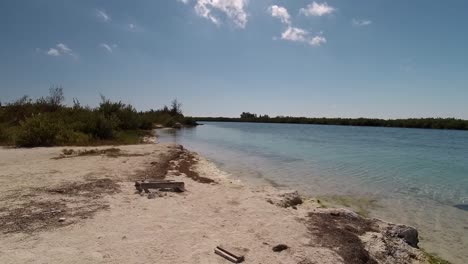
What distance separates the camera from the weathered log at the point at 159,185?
797 centimetres

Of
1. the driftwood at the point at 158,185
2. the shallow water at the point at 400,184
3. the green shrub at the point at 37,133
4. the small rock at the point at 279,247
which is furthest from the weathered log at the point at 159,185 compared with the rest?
the green shrub at the point at 37,133

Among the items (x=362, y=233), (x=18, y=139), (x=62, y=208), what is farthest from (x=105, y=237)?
(x=18, y=139)

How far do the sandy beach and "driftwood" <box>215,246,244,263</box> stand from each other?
0.07 metres

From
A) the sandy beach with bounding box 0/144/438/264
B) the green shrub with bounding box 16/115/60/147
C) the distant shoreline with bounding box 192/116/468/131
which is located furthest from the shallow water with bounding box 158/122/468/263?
the distant shoreline with bounding box 192/116/468/131

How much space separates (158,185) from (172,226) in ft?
8.89

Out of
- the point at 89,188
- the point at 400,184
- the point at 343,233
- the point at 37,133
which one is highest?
the point at 37,133

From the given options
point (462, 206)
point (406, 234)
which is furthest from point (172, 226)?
point (462, 206)

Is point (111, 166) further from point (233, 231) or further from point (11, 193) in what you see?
point (233, 231)

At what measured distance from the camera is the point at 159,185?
8188mm

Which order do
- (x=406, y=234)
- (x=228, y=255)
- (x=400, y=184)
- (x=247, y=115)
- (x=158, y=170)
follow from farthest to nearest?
(x=247, y=115), (x=400, y=184), (x=158, y=170), (x=406, y=234), (x=228, y=255)

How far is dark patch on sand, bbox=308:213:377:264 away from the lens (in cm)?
486

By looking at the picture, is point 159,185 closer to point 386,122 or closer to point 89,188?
point 89,188

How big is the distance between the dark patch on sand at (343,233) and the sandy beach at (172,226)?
0.05 feet

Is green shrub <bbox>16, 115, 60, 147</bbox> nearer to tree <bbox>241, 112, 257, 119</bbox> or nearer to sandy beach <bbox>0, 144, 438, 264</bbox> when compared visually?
sandy beach <bbox>0, 144, 438, 264</bbox>
